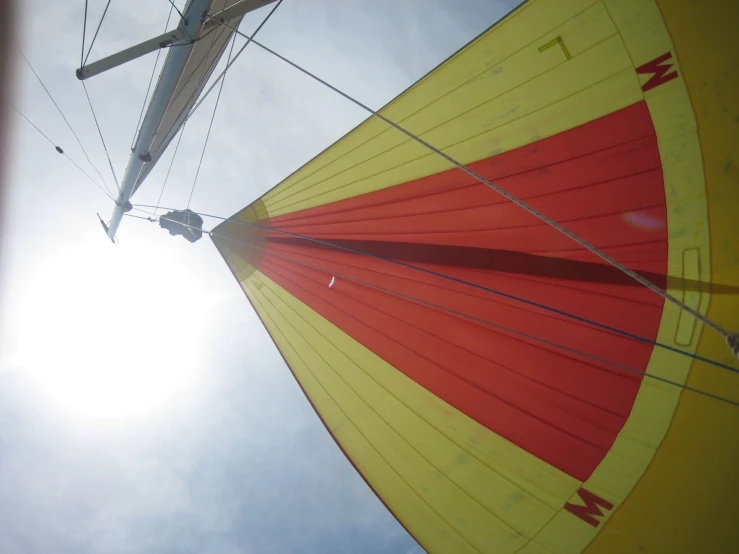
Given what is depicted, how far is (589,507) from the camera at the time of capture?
63.9 inches

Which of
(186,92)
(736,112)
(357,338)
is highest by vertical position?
(186,92)

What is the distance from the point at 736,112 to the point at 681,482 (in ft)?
4.57

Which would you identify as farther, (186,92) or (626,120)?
(186,92)

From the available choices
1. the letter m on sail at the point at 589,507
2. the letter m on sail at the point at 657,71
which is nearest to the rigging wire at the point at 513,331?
the letter m on sail at the point at 589,507

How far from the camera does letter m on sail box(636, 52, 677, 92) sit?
1.16 m

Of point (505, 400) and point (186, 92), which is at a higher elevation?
point (186, 92)

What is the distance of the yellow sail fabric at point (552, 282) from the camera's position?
1219 mm

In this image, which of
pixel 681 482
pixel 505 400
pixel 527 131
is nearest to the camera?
pixel 681 482

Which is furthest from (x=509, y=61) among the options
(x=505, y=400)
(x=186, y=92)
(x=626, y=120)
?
(x=186, y=92)

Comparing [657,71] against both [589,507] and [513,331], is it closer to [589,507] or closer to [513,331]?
[513,331]

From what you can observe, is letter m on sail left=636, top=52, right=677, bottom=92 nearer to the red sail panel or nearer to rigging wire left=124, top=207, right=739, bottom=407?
the red sail panel

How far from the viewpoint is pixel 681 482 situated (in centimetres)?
138

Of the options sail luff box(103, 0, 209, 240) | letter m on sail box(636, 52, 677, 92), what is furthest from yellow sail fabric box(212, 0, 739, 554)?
sail luff box(103, 0, 209, 240)

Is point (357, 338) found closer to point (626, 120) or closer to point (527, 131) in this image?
point (527, 131)
